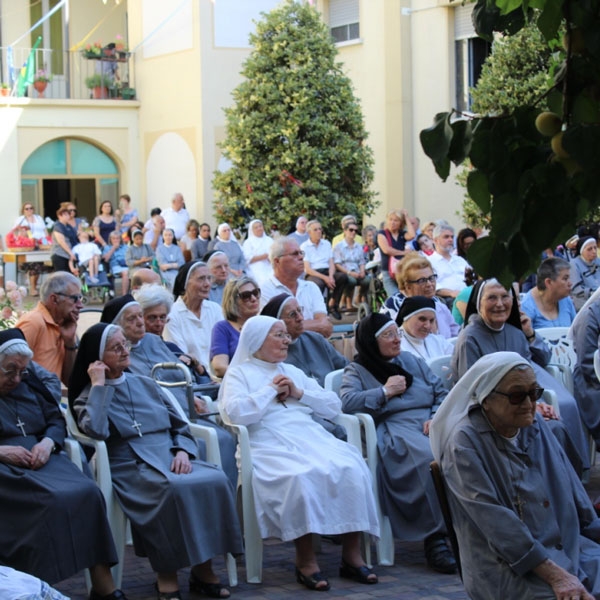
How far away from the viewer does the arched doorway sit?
29438 millimetres

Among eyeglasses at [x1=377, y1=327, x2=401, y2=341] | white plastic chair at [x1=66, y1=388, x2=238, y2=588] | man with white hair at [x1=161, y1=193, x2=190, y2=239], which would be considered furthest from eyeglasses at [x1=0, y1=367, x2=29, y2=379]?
man with white hair at [x1=161, y1=193, x2=190, y2=239]

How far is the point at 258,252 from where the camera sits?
19.1 m

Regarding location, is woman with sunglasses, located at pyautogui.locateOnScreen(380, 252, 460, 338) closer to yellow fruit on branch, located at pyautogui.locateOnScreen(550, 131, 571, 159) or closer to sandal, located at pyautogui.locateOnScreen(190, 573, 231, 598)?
sandal, located at pyautogui.locateOnScreen(190, 573, 231, 598)

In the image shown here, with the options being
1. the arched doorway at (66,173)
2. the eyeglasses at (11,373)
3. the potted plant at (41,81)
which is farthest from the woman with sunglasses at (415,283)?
the arched doorway at (66,173)

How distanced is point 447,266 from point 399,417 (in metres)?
6.10

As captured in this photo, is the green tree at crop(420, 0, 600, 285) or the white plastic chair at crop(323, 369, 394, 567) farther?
the white plastic chair at crop(323, 369, 394, 567)

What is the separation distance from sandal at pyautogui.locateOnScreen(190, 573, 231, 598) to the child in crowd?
15949mm

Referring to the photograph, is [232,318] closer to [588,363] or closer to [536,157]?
[588,363]

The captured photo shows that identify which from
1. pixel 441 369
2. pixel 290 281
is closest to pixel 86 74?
pixel 290 281

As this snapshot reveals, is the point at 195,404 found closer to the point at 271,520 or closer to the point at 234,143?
the point at 271,520

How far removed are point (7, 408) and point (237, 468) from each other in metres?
1.60

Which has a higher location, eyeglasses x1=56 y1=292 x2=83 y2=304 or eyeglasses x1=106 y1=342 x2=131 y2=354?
eyeglasses x1=56 y1=292 x2=83 y2=304

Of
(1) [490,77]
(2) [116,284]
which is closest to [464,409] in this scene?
(1) [490,77]

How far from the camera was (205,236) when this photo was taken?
2159 cm
